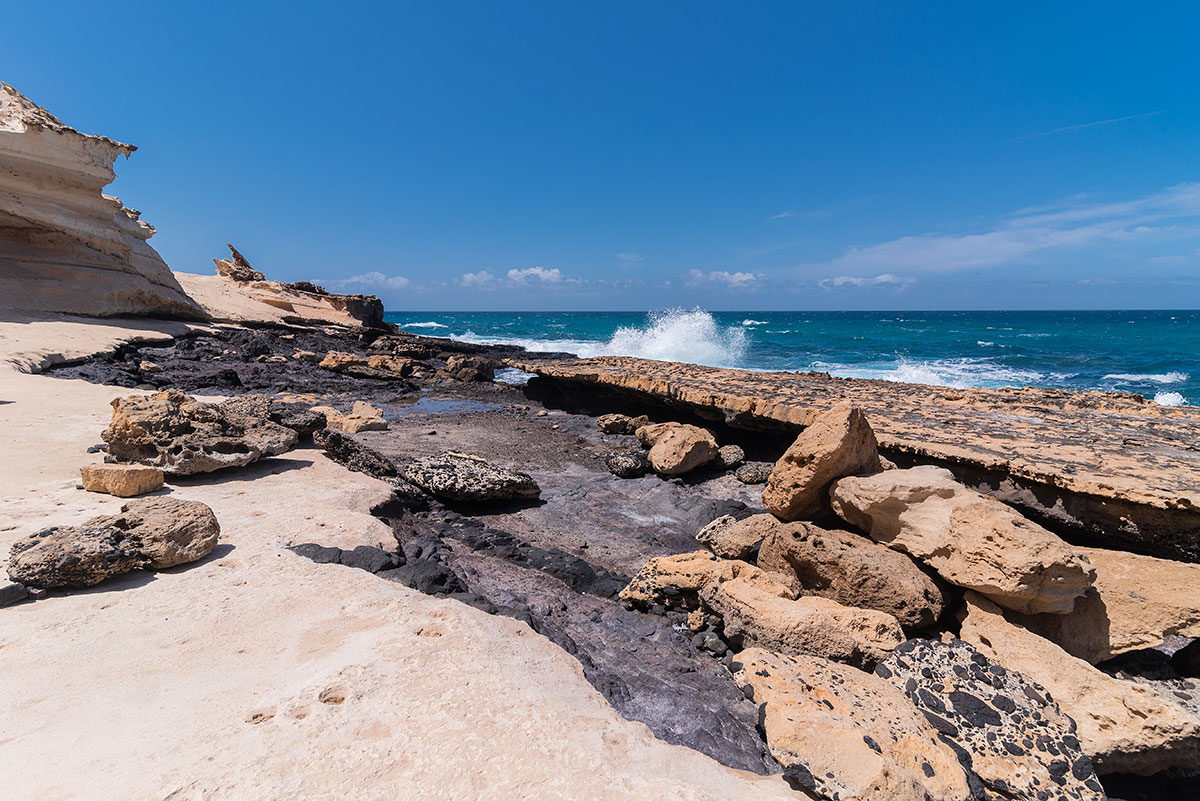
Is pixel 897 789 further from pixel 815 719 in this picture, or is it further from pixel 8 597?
pixel 8 597

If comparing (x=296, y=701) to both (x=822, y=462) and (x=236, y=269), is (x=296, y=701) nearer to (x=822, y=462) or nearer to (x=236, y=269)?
(x=822, y=462)

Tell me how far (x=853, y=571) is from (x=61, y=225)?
20.2 m

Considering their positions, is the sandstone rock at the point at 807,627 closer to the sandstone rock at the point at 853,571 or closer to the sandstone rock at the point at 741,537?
the sandstone rock at the point at 853,571

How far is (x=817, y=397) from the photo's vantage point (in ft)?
19.9

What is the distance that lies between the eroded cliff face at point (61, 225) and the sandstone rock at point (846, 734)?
1847 centimetres

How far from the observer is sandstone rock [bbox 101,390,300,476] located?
462cm

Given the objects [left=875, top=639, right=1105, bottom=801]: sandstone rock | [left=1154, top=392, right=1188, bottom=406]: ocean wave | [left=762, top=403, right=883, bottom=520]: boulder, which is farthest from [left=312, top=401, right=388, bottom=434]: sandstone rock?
[left=1154, top=392, right=1188, bottom=406]: ocean wave

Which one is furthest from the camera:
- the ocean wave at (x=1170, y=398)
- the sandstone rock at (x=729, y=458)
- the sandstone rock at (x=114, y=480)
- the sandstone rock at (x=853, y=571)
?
the ocean wave at (x=1170, y=398)

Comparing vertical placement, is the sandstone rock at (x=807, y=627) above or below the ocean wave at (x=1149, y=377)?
above

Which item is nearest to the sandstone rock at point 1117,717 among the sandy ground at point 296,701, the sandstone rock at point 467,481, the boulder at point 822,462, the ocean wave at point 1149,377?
the boulder at point 822,462

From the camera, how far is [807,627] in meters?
2.82

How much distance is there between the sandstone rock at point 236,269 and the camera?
29.8 metres

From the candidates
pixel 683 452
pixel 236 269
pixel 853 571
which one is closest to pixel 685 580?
pixel 853 571

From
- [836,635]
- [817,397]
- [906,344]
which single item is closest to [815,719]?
[836,635]
